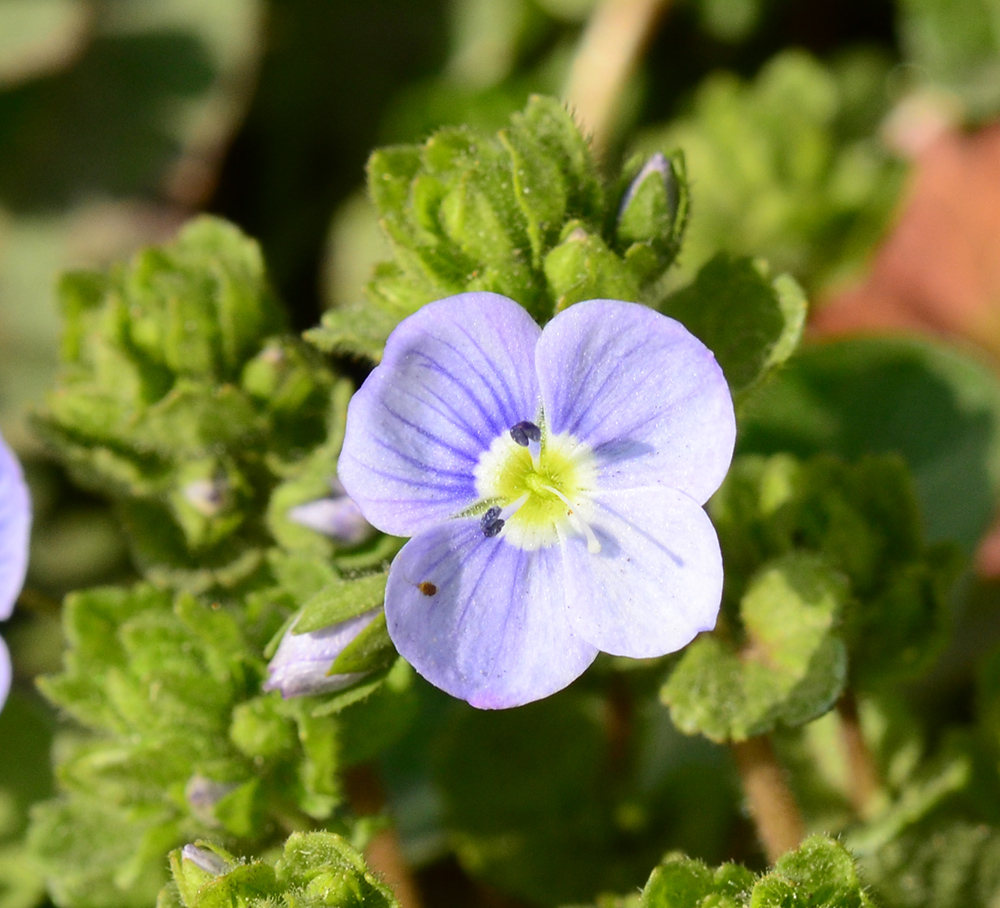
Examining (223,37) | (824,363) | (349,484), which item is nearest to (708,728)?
(349,484)

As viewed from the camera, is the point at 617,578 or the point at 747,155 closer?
the point at 617,578

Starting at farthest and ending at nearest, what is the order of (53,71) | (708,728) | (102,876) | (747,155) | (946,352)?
(53,71)
(747,155)
(946,352)
(102,876)
(708,728)

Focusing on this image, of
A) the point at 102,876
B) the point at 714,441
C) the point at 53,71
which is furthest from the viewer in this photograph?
the point at 53,71

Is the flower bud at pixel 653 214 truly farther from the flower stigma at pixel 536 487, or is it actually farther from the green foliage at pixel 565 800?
the green foliage at pixel 565 800

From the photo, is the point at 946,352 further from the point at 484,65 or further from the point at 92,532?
the point at 92,532

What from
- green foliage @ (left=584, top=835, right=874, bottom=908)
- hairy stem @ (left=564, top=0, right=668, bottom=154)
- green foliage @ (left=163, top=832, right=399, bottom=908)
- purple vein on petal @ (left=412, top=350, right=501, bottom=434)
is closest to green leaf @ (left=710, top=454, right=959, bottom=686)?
green foliage @ (left=584, top=835, right=874, bottom=908)

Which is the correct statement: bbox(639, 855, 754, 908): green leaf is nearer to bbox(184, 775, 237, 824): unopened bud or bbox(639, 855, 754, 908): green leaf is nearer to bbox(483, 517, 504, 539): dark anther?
bbox(483, 517, 504, 539): dark anther

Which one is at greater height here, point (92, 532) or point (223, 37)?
point (223, 37)

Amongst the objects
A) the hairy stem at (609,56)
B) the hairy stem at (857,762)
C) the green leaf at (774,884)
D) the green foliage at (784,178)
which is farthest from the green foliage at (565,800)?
the hairy stem at (609,56)
